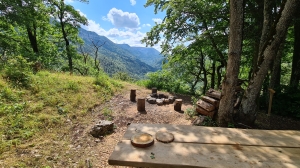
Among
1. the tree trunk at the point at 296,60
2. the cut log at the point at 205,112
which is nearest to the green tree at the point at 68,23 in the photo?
the cut log at the point at 205,112

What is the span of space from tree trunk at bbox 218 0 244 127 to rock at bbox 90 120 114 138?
10.0 ft

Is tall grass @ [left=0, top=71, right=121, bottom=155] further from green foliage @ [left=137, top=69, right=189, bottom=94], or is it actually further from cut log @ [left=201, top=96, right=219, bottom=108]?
green foliage @ [left=137, top=69, right=189, bottom=94]

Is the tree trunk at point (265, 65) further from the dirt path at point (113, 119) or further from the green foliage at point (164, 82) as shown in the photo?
the green foliage at point (164, 82)

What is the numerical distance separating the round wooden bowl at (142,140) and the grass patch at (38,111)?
2143 mm

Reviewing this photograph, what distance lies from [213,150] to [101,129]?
3.26 metres

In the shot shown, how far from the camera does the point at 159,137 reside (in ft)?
6.49

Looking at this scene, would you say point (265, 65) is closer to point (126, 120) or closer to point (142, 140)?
point (142, 140)

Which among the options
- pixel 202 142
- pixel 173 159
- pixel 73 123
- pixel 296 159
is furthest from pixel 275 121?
pixel 73 123

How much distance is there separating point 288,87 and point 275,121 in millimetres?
2088

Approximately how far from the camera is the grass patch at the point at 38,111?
3.29 metres

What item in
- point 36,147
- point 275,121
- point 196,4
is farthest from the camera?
point 196,4

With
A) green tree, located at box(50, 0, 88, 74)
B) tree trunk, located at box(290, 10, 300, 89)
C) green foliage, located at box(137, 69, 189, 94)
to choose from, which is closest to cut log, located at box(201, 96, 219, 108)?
tree trunk, located at box(290, 10, 300, 89)

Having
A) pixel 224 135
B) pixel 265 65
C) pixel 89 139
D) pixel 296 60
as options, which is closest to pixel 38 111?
pixel 89 139

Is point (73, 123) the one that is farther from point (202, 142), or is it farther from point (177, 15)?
point (177, 15)
